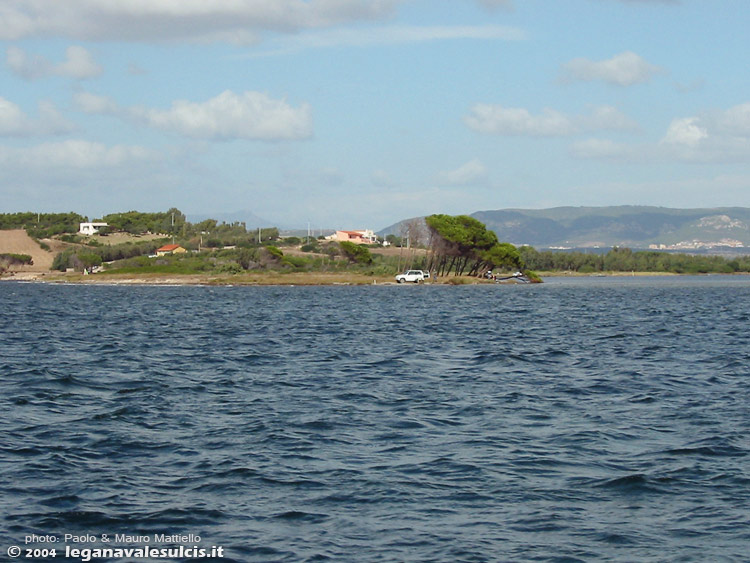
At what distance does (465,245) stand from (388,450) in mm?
121030

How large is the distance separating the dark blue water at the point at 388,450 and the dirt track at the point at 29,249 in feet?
484

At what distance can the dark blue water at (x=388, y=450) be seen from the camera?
12141 mm

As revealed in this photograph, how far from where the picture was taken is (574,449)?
17000 millimetres

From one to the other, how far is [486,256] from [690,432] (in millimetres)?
121751

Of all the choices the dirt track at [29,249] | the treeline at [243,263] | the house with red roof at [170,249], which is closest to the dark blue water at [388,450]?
the treeline at [243,263]

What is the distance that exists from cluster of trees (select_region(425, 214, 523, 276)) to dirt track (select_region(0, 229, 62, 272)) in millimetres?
78370

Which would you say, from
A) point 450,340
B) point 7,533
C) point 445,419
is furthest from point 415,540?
point 450,340

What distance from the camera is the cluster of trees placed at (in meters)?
135

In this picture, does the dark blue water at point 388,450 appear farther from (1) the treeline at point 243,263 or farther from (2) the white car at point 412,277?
(1) the treeline at point 243,263

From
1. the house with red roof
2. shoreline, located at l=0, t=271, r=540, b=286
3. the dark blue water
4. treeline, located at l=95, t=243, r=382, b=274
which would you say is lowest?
the dark blue water

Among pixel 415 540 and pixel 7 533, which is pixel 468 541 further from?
pixel 7 533

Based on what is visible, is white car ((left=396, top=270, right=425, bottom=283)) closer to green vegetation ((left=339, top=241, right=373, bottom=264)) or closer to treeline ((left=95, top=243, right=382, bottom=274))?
treeline ((left=95, top=243, right=382, bottom=274))

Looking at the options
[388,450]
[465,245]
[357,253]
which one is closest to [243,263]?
[357,253]

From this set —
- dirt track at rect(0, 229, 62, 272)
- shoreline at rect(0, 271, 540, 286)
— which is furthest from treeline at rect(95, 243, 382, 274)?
dirt track at rect(0, 229, 62, 272)
